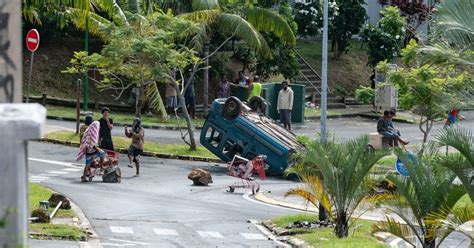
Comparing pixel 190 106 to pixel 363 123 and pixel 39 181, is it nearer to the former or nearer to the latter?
pixel 363 123

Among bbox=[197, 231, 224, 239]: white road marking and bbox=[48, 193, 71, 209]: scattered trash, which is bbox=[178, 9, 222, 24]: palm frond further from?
bbox=[197, 231, 224, 239]: white road marking

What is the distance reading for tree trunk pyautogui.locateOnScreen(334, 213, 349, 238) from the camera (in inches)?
704

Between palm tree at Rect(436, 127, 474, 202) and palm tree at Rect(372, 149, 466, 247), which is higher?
palm tree at Rect(436, 127, 474, 202)

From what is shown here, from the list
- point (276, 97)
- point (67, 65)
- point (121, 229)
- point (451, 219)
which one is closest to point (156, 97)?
point (276, 97)

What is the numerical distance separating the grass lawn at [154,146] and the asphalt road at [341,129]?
3.49 ft

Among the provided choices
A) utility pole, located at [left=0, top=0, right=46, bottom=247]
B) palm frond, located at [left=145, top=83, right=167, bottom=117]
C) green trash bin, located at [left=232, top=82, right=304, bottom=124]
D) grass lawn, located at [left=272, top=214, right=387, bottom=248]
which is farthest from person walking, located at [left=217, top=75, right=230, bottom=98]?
utility pole, located at [left=0, top=0, right=46, bottom=247]

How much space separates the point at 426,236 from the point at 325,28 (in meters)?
6.28

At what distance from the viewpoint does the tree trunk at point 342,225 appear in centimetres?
1788

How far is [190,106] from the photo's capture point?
38.5 metres

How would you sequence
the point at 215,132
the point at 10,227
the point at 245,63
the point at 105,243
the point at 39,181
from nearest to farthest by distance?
the point at 10,227 → the point at 105,243 → the point at 39,181 → the point at 215,132 → the point at 245,63

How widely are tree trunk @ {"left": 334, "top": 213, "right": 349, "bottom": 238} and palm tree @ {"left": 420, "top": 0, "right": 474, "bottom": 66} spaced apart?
3.40 metres

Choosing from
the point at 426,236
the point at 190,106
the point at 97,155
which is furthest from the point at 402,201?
the point at 190,106

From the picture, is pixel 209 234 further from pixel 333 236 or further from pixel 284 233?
pixel 333 236

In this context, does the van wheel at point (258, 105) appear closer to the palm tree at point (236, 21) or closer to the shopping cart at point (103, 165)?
the palm tree at point (236, 21)
